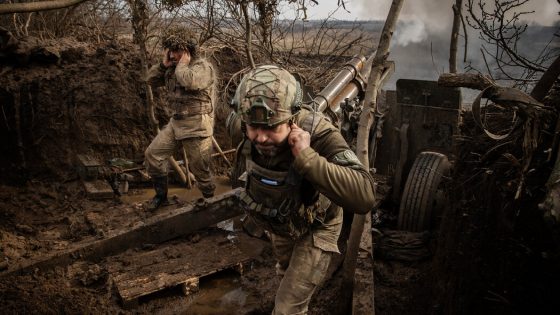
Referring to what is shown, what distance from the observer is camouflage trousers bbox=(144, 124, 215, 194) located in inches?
211

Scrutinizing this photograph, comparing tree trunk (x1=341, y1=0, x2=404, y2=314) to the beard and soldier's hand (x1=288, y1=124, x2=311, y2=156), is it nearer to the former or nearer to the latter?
the beard

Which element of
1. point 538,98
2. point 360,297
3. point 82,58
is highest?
point 82,58

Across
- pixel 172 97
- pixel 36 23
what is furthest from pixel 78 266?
pixel 36 23

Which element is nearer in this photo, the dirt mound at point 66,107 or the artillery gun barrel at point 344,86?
the artillery gun barrel at point 344,86

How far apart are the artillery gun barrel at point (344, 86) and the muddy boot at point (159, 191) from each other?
221 cm

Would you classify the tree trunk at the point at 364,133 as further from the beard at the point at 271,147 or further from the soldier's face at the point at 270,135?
the soldier's face at the point at 270,135

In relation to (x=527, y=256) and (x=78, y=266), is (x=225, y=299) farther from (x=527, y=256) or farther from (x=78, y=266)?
(x=527, y=256)

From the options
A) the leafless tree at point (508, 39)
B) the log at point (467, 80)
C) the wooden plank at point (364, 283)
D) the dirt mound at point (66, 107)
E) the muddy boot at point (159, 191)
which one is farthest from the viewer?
the dirt mound at point (66, 107)

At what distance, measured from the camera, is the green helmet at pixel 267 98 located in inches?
89.5

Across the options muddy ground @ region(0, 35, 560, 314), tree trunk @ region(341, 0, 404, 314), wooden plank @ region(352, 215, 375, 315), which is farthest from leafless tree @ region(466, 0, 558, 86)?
wooden plank @ region(352, 215, 375, 315)

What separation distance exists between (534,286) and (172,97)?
4.25 m

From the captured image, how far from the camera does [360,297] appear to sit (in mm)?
3020

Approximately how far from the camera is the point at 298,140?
225 centimetres

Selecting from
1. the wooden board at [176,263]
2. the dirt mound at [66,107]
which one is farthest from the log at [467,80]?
the dirt mound at [66,107]
